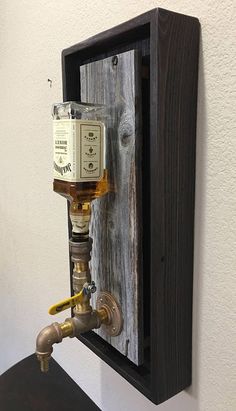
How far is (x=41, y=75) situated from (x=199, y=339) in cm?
71

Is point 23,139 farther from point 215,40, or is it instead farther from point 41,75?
point 215,40

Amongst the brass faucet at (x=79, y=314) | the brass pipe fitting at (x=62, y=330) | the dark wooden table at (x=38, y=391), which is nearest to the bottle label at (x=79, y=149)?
the brass faucet at (x=79, y=314)

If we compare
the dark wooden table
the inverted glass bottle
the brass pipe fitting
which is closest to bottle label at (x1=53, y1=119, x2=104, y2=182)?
the inverted glass bottle

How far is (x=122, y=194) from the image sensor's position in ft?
1.81

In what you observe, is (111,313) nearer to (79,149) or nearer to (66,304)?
(66,304)

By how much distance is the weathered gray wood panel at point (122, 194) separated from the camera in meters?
0.51

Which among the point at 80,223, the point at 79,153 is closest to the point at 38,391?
the point at 80,223

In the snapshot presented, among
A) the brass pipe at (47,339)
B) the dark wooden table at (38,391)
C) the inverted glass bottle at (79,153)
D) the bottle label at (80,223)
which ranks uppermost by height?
the inverted glass bottle at (79,153)

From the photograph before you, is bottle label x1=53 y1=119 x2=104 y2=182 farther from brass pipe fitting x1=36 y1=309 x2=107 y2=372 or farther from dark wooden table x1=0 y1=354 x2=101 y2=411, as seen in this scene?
dark wooden table x1=0 y1=354 x2=101 y2=411

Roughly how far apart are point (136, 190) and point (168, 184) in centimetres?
6

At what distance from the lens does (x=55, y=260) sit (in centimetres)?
98

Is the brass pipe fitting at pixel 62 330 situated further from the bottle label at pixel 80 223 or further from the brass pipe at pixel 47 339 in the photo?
Answer: the bottle label at pixel 80 223

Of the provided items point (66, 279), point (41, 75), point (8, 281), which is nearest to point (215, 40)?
point (41, 75)

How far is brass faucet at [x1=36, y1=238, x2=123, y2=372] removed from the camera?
56 cm
